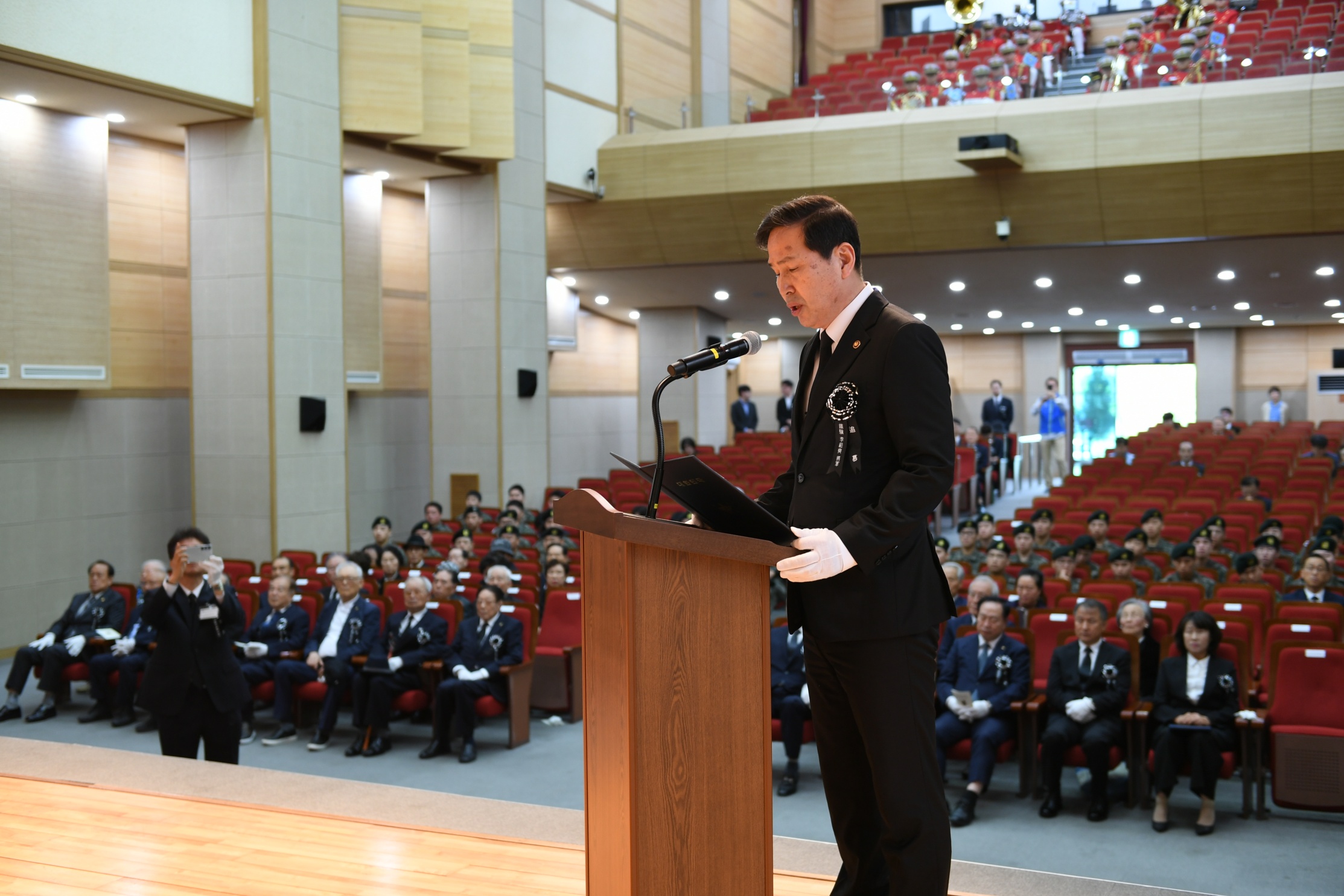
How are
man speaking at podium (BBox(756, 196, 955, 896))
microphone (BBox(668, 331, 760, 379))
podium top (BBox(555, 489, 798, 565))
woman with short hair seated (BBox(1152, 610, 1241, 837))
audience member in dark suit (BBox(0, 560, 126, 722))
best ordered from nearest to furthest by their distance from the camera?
podium top (BBox(555, 489, 798, 565)), man speaking at podium (BBox(756, 196, 955, 896)), microphone (BBox(668, 331, 760, 379)), woman with short hair seated (BBox(1152, 610, 1241, 837)), audience member in dark suit (BBox(0, 560, 126, 722))

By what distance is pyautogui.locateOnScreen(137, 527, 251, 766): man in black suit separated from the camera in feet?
16.0

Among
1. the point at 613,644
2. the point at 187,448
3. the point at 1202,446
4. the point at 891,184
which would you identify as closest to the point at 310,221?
the point at 187,448

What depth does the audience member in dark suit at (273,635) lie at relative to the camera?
7.42 metres

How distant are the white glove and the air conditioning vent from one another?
9540 millimetres

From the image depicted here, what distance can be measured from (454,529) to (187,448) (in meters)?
2.89

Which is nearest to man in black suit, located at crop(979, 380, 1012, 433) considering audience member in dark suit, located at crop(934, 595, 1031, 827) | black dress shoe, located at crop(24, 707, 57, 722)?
audience member in dark suit, located at crop(934, 595, 1031, 827)

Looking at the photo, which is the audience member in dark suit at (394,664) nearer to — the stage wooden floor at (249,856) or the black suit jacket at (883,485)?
the stage wooden floor at (249,856)

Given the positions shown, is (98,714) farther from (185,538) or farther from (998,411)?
(998,411)

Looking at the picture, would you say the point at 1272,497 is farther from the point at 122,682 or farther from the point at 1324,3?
Result: the point at 122,682

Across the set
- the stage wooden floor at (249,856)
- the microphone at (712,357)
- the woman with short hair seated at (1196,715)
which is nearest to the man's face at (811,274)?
the microphone at (712,357)

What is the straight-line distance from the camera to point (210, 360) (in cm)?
1045

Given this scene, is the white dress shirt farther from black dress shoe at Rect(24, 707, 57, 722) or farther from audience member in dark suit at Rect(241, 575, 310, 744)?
black dress shoe at Rect(24, 707, 57, 722)

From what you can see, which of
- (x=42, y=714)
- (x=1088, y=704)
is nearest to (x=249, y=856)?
(x=1088, y=704)

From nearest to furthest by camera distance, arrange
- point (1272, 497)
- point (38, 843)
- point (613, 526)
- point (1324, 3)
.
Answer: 1. point (613, 526)
2. point (38, 843)
3. point (1272, 497)
4. point (1324, 3)
